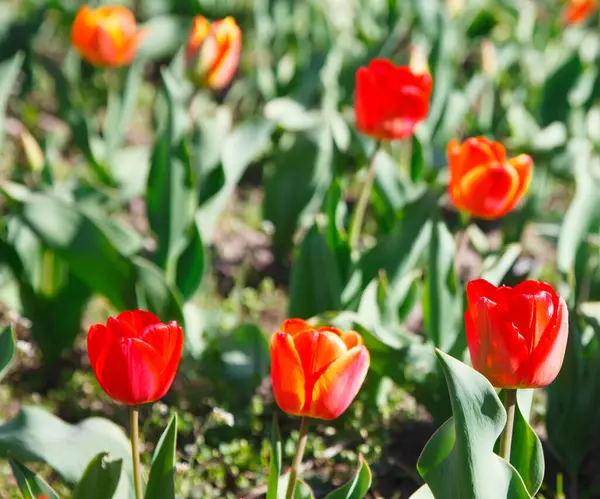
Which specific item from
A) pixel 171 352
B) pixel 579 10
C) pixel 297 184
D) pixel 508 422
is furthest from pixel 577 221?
pixel 579 10

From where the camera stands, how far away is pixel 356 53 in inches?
147

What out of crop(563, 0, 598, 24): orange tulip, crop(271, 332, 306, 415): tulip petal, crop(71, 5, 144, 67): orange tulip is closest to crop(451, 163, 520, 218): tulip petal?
crop(271, 332, 306, 415): tulip petal

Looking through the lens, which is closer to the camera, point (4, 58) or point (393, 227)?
point (393, 227)

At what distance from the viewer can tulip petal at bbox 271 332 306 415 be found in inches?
52.1

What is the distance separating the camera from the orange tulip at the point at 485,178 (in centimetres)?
193

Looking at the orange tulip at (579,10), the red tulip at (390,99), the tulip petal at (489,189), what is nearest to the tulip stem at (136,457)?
the tulip petal at (489,189)

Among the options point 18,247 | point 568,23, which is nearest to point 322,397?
point 18,247

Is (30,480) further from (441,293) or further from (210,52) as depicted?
(210,52)

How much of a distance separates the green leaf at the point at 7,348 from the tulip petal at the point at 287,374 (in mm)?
477

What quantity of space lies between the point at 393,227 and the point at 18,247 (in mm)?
990

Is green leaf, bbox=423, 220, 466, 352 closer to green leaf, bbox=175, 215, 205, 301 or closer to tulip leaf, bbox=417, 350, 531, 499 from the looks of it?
green leaf, bbox=175, 215, 205, 301

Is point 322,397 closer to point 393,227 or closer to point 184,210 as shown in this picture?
point 184,210

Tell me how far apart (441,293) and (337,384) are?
2.70 ft

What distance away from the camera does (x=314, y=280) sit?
7.09 feet
